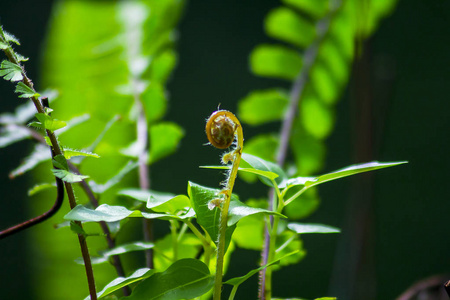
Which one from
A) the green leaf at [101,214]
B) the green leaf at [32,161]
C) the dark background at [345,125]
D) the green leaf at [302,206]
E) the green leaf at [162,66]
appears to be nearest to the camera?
the green leaf at [101,214]

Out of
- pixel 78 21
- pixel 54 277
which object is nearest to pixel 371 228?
pixel 54 277

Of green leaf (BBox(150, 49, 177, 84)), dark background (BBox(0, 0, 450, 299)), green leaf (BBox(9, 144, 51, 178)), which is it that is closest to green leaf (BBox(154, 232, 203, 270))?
green leaf (BBox(9, 144, 51, 178))

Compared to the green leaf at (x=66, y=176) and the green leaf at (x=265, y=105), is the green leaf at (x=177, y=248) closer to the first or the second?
the green leaf at (x=66, y=176)

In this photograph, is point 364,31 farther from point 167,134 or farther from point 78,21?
point 78,21

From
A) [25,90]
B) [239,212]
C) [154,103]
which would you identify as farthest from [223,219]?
[154,103]

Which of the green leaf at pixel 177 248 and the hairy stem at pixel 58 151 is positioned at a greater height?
the hairy stem at pixel 58 151

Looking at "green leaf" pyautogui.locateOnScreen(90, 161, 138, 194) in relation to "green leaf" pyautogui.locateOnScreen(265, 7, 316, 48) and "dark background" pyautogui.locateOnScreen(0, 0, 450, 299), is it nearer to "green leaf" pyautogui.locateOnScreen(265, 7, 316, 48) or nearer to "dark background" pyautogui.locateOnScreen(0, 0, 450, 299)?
"green leaf" pyautogui.locateOnScreen(265, 7, 316, 48)

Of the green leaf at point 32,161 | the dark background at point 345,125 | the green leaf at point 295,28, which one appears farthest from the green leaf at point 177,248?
the dark background at point 345,125
